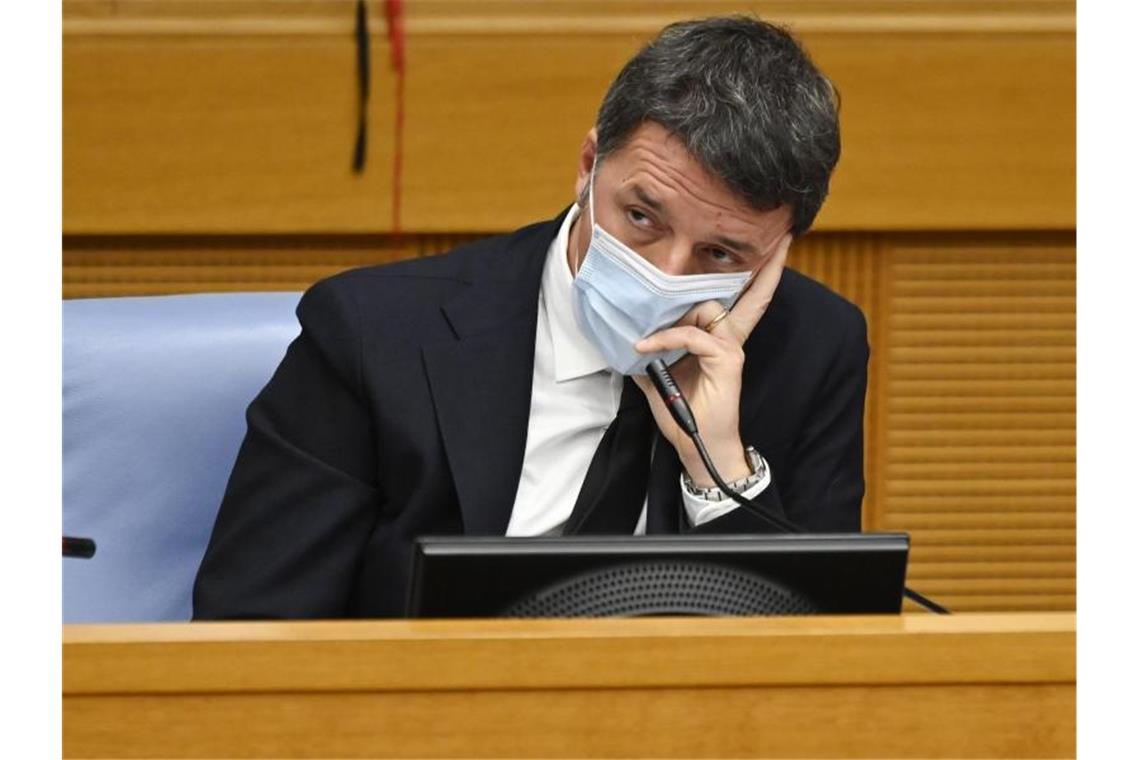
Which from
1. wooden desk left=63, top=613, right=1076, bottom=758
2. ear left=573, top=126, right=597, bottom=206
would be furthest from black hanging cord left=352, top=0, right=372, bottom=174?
wooden desk left=63, top=613, right=1076, bottom=758

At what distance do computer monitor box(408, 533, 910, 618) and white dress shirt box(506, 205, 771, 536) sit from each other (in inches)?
18.1

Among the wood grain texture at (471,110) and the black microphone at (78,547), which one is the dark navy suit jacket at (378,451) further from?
the wood grain texture at (471,110)

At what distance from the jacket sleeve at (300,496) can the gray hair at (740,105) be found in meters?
0.32

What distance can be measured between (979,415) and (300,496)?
146cm

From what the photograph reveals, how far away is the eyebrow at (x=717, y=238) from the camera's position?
4.75 feet

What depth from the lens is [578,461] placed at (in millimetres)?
1573

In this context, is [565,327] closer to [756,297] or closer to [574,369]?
[574,369]

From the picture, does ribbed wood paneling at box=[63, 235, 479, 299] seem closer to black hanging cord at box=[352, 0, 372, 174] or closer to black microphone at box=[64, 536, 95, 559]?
black hanging cord at box=[352, 0, 372, 174]

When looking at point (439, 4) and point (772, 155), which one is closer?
point (772, 155)

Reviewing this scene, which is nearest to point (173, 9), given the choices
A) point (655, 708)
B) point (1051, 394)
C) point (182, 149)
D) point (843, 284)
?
point (182, 149)

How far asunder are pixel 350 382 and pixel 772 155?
1.36 feet

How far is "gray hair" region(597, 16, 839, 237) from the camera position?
1.43 meters

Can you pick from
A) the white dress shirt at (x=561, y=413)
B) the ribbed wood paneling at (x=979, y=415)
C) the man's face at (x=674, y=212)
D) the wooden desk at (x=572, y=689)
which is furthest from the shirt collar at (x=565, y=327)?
the ribbed wood paneling at (x=979, y=415)

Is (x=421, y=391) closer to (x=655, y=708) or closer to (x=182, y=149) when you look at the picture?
(x=655, y=708)
